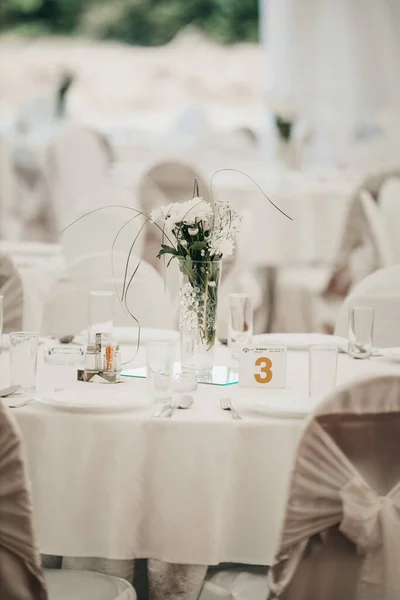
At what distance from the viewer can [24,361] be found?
→ 2258 millimetres

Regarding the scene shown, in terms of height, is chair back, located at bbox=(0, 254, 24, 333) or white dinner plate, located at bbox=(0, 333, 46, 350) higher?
chair back, located at bbox=(0, 254, 24, 333)

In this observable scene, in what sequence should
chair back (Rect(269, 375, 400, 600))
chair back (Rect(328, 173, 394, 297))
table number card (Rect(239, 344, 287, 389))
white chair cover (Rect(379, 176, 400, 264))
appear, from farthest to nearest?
1. white chair cover (Rect(379, 176, 400, 264))
2. chair back (Rect(328, 173, 394, 297))
3. table number card (Rect(239, 344, 287, 389))
4. chair back (Rect(269, 375, 400, 600))

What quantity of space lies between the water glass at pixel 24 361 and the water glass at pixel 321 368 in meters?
0.60

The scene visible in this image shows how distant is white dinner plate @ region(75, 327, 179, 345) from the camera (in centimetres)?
297

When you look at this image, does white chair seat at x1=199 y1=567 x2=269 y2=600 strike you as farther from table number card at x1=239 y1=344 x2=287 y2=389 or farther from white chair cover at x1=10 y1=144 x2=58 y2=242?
white chair cover at x1=10 y1=144 x2=58 y2=242

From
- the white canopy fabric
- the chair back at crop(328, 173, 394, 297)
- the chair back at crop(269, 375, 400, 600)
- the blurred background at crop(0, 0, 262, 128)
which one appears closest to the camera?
the chair back at crop(269, 375, 400, 600)

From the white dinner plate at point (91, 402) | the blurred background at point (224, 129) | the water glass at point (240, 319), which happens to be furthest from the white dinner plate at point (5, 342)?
the blurred background at point (224, 129)

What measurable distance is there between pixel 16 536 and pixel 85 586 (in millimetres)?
283

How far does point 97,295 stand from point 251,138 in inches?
285

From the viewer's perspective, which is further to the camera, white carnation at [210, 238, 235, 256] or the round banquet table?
white carnation at [210, 238, 235, 256]

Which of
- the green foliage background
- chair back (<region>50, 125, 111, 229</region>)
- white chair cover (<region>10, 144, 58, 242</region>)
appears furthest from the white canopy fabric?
white chair cover (<region>10, 144, 58, 242</region>)

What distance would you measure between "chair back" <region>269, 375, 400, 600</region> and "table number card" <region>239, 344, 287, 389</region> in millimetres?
607

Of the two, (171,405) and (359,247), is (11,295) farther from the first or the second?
(359,247)

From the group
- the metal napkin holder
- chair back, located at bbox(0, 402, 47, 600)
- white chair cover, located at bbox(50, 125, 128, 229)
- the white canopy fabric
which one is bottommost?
chair back, located at bbox(0, 402, 47, 600)
